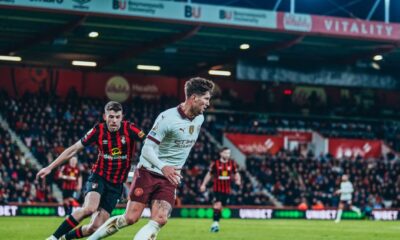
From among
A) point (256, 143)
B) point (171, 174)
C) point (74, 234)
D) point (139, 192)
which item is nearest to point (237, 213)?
point (256, 143)

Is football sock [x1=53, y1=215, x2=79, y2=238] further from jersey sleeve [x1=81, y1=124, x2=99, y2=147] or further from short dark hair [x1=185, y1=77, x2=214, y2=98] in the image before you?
short dark hair [x1=185, y1=77, x2=214, y2=98]

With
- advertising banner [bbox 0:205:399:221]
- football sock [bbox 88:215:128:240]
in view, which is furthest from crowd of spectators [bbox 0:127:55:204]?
football sock [bbox 88:215:128:240]

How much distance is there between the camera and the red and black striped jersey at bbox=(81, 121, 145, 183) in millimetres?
14750

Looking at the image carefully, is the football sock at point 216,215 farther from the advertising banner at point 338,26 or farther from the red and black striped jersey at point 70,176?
the advertising banner at point 338,26

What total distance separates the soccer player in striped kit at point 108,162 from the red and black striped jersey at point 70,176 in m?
17.5

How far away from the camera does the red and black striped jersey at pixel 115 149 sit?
1475cm

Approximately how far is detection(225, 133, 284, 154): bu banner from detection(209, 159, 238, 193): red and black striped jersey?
20.8 m

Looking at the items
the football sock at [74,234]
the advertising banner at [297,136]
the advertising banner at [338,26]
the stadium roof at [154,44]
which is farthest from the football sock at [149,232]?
the advertising banner at [297,136]

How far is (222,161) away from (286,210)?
13.5 metres

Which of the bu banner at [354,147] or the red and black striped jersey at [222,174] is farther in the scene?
the bu banner at [354,147]

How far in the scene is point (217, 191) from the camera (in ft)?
87.2

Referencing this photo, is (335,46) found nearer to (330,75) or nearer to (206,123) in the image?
(330,75)

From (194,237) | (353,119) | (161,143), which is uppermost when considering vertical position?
(353,119)

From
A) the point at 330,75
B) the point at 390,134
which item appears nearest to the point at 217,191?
the point at 330,75
